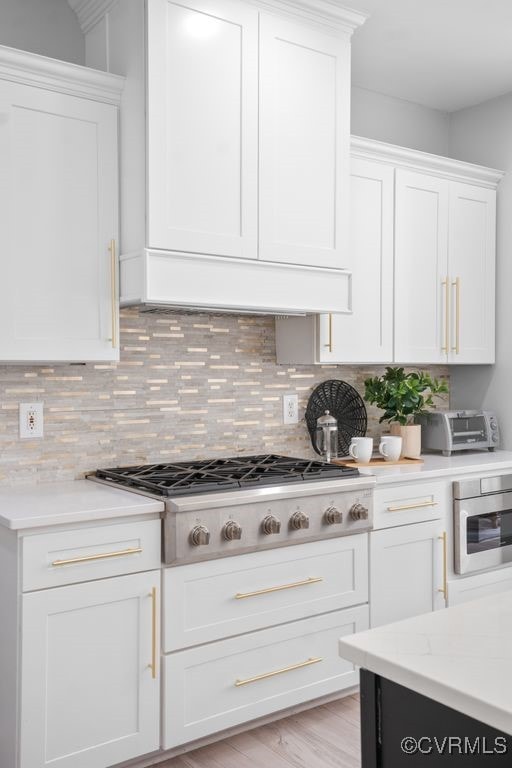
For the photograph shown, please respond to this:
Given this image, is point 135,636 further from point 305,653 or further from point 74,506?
point 305,653

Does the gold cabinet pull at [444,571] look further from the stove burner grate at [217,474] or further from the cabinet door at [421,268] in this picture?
the cabinet door at [421,268]

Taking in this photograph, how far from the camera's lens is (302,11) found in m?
2.79

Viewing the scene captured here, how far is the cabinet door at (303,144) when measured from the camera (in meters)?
2.74

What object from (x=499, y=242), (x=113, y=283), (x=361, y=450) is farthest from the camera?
(x=499, y=242)

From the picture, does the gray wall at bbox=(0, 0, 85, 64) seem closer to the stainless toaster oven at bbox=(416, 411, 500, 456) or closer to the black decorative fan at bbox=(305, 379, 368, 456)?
the black decorative fan at bbox=(305, 379, 368, 456)

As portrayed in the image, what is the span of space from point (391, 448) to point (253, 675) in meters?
1.26

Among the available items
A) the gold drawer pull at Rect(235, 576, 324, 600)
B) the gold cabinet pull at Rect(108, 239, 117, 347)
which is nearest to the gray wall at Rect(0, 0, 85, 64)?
the gold cabinet pull at Rect(108, 239, 117, 347)

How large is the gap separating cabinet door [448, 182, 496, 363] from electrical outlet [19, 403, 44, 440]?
6.75 ft

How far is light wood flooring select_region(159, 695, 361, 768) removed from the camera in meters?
2.37

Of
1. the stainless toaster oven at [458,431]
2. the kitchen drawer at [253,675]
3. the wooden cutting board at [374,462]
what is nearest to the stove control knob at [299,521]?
the kitchen drawer at [253,675]

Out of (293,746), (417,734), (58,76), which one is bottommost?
(293,746)

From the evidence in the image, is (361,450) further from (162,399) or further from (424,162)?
(424,162)

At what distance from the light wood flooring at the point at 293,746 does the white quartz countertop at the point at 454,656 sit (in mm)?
1347

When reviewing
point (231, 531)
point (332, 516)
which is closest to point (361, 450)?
point (332, 516)
